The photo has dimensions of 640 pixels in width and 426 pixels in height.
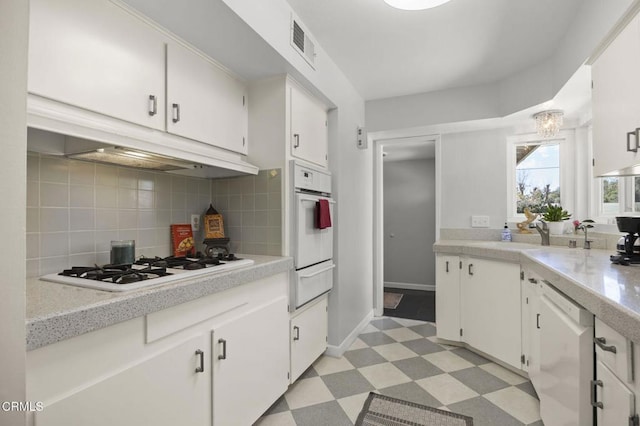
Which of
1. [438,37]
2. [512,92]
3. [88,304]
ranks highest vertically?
[438,37]

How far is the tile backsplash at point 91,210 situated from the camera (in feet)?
4.21

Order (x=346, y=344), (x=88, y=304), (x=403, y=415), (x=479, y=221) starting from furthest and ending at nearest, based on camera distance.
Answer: (x=479, y=221) < (x=346, y=344) < (x=403, y=415) < (x=88, y=304)

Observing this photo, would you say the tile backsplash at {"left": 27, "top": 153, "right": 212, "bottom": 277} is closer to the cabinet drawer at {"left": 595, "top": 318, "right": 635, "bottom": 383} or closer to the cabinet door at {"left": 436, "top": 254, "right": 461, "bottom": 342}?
the cabinet drawer at {"left": 595, "top": 318, "right": 635, "bottom": 383}

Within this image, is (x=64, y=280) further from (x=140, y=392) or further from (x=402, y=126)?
(x=402, y=126)

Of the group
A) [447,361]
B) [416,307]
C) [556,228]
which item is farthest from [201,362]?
[416,307]

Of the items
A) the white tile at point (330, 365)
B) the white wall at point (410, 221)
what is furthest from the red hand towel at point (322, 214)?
the white wall at point (410, 221)

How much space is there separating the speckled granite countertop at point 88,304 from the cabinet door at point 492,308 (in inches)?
80.3

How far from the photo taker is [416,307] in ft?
12.8

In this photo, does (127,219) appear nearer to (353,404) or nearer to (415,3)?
(353,404)

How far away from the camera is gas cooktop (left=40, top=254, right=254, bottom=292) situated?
1.09 meters

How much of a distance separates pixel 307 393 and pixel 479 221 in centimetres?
229

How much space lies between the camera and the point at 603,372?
1002mm

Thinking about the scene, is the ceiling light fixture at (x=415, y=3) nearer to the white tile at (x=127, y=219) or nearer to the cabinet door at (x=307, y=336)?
the white tile at (x=127, y=219)

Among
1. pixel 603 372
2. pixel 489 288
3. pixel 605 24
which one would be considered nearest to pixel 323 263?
pixel 489 288
